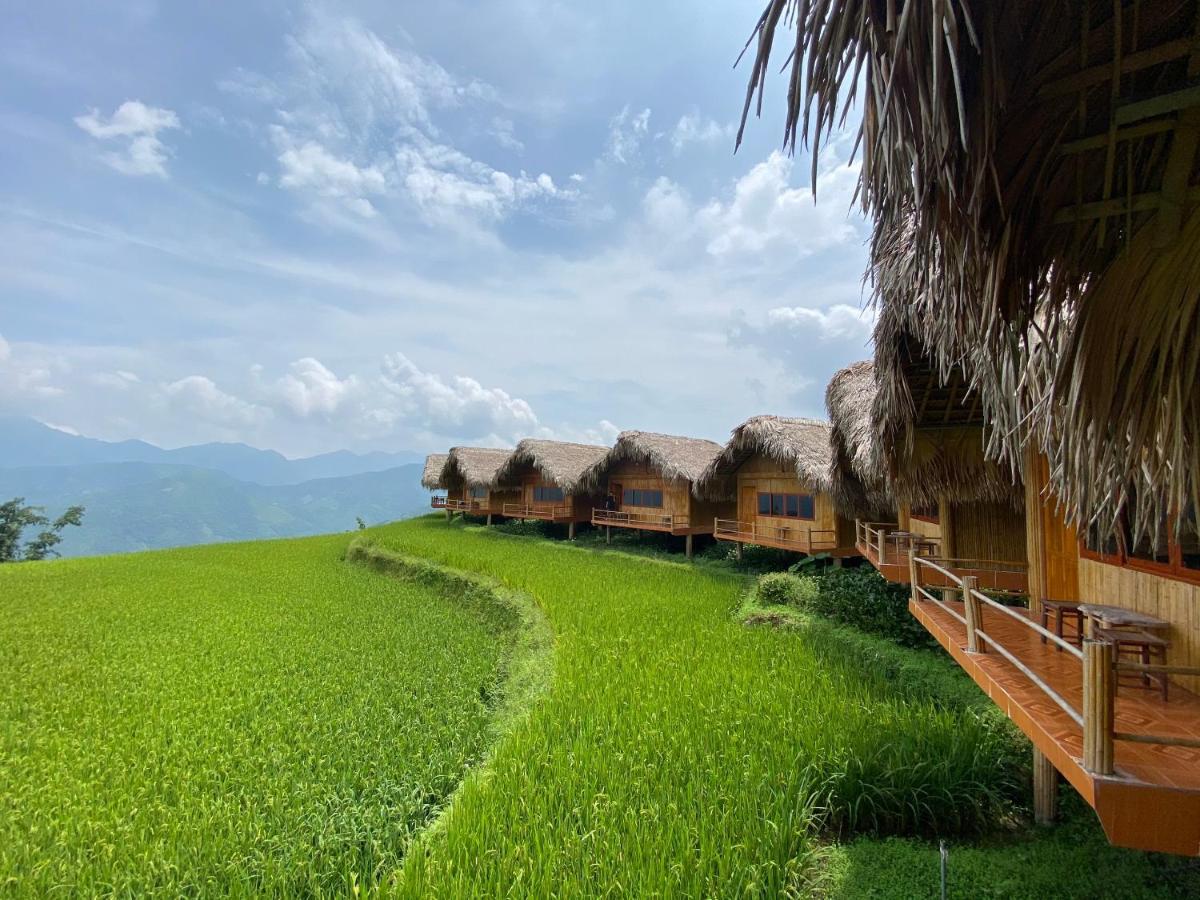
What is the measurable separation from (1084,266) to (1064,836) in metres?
4.33

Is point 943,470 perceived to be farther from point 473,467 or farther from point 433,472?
point 433,472

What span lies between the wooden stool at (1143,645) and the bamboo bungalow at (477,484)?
74.0ft

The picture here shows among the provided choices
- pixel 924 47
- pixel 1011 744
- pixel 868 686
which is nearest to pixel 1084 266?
pixel 924 47

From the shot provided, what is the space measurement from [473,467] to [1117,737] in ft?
88.0

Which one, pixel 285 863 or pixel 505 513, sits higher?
pixel 505 513

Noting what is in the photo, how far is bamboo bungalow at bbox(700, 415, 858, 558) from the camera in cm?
1362

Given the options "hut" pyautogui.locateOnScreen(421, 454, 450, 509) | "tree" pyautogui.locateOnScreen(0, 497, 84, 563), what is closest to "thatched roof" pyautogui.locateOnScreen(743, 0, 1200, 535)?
"hut" pyautogui.locateOnScreen(421, 454, 450, 509)

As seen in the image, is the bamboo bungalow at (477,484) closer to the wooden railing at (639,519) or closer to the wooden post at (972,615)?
the wooden railing at (639,519)

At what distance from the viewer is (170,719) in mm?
6449

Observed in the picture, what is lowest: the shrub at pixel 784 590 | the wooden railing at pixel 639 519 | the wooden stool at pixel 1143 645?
the shrub at pixel 784 590

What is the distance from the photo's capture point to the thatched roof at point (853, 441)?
Result: 9633mm

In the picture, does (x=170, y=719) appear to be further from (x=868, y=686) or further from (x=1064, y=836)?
(x=1064, y=836)

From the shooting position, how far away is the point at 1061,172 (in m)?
2.53

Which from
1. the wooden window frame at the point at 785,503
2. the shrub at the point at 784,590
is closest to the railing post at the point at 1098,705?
the shrub at the point at 784,590
